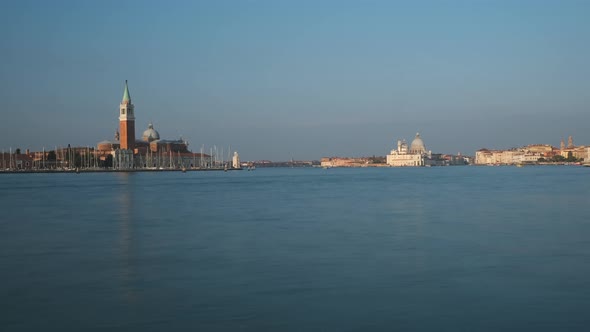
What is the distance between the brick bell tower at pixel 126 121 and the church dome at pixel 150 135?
2403 cm

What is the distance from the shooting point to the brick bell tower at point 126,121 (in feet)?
403

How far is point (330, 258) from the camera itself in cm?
1316

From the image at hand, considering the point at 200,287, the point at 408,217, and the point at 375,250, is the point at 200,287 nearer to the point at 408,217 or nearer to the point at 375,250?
the point at 375,250

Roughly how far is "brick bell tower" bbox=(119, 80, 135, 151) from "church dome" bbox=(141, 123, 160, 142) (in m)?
24.0

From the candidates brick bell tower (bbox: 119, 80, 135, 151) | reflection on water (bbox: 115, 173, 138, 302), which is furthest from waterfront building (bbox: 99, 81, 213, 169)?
reflection on water (bbox: 115, 173, 138, 302)

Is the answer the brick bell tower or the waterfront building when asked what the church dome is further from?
the brick bell tower

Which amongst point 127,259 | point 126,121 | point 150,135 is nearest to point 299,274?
point 127,259

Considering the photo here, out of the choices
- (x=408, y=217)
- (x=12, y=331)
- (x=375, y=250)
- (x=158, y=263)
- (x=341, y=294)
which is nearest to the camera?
(x=12, y=331)

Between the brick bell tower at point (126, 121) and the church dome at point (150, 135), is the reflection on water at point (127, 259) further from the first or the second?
the church dome at point (150, 135)

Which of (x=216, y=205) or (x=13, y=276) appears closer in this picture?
(x=13, y=276)

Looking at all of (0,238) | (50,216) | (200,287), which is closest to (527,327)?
(200,287)

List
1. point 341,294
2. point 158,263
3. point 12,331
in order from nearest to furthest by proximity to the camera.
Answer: point 12,331 → point 341,294 → point 158,263

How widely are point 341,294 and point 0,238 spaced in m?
10.7

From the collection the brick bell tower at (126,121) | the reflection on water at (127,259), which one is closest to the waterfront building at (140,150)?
the brick bell tower at (126,121)
